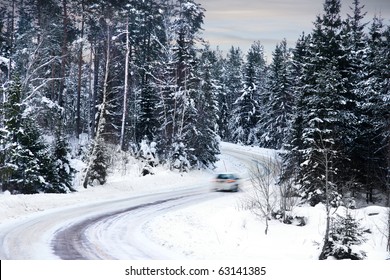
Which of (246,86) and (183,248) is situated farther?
(246,86)

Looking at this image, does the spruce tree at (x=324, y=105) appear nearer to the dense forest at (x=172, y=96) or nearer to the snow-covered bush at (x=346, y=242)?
the dense forest at (x=172, y=96)

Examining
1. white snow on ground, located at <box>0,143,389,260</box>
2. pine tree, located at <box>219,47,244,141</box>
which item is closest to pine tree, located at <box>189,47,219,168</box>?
white snow on ground, located at <box>0,143,389,260</box>

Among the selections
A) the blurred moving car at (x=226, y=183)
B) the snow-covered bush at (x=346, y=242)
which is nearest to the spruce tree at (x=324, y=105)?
the blurred moving car at (x=226, y=183)

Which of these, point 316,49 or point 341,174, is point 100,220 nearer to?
point 341,174

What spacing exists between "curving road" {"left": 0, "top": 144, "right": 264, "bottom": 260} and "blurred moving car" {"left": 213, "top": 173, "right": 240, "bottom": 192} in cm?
545

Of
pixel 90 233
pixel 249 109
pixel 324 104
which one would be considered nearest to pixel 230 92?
pixel 249 109

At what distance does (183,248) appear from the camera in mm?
12586

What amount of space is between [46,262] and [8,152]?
1232 cm

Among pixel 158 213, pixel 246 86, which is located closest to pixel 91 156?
pixel 158 213

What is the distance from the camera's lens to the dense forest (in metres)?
20.8

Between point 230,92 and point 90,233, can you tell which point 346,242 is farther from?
point 230,92

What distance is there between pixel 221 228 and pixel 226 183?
11.6 m

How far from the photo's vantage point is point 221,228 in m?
16.2

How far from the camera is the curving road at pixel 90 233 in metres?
11.4
